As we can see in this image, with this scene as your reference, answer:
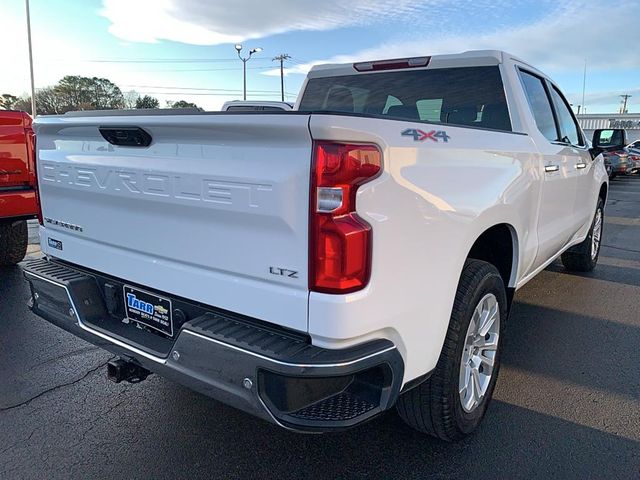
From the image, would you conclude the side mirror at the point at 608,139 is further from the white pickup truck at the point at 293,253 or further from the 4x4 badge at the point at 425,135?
the 4x4 badge at the point at 425,135

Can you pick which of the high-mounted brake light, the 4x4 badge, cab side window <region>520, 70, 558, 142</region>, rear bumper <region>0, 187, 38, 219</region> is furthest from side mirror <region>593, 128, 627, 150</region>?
rear bumper <region>0, 187, 38, 219</region>

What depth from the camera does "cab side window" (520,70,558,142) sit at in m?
3.74

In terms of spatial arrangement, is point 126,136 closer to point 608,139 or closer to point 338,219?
point 338,219

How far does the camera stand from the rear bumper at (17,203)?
16.1 feet

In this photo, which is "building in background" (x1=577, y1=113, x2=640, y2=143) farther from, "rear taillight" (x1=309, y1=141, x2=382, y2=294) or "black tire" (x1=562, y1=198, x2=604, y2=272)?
"rear taillight" (x1=309, y1=141, x2=382, y2=294)

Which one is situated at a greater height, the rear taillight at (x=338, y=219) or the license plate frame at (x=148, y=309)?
the rear taillight at (x=338, y=219)

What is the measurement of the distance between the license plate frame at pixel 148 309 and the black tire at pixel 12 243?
4.01 meters

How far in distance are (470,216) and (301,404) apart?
1146 mm

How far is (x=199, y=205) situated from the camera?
2.12m

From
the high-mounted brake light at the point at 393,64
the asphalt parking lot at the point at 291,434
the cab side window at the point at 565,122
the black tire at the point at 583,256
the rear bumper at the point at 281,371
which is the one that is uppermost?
the high-mounted brake light at the point at 393,64

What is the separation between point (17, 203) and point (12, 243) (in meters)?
1.15

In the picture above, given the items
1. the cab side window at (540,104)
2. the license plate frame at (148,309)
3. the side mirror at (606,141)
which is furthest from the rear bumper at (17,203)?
the side mirror at (606,141)

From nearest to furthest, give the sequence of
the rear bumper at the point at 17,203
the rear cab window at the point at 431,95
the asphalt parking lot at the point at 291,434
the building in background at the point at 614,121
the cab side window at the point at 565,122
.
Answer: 1. the asphalt parking lot at the point at 291,434
2. the rear cab window at the point at 431,95
3. the cab side window at the point at 565,122
4. the rear bumper at the point at 17,203
5. the building in background at the point at 614,121

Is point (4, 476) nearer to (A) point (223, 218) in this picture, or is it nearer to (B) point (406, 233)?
(A) point (223, 218)
